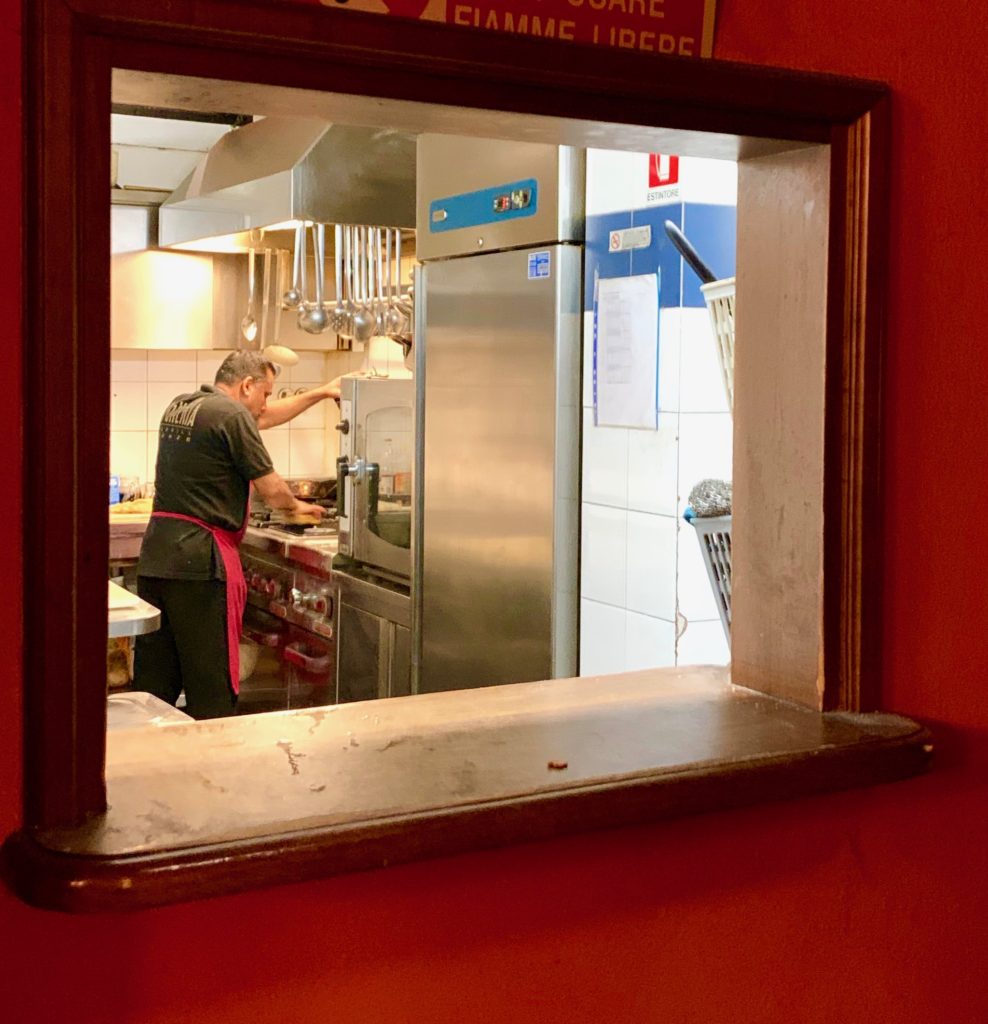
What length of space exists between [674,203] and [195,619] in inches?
95.7

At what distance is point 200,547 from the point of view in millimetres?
4461

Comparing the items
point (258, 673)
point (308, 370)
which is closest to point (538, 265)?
point (258, 673)

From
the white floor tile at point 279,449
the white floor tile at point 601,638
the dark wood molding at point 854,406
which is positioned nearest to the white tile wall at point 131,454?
the white floor tile at point 279,449

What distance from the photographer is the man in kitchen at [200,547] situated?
446 cm

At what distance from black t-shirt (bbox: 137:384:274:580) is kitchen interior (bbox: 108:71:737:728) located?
1.05 feet

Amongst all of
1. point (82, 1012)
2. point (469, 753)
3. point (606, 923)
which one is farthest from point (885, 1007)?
point (82, 1012)

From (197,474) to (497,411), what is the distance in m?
1.44

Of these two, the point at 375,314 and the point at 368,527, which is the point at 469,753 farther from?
the point at 375,314

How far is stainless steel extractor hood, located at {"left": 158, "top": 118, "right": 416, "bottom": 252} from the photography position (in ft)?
14.1

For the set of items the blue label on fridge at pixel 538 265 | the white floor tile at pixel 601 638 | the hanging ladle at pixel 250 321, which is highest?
the hanging ladle at pixel 250 321

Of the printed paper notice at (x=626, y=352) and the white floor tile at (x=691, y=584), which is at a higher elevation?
the printed paper notice at (x=626, y=352)

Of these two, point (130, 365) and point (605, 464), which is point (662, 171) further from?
point (130, 365)

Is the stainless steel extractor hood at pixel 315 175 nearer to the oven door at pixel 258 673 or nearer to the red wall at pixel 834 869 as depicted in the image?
the oven door at pixel 258 673

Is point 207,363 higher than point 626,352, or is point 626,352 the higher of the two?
point 207,363
